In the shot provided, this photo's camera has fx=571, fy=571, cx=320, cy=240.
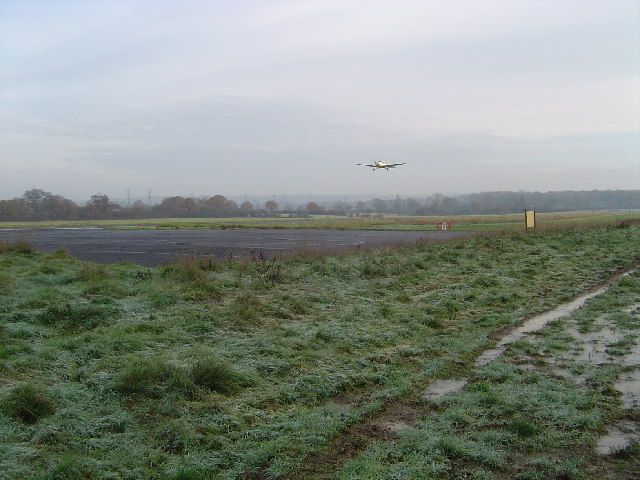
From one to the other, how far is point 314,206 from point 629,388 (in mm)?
117546

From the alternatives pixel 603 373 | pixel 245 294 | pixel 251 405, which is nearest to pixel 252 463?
pixel 251 405

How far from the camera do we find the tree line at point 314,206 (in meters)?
94.9

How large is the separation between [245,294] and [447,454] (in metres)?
8.32

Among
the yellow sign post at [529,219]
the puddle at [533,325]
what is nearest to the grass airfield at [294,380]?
the puddle at [533,325]

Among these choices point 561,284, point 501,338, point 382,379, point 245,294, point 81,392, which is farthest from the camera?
point 561,284

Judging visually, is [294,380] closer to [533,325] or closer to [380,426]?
[380,426]

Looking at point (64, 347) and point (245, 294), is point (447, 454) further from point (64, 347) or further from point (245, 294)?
point (245, 294)

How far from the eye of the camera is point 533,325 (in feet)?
40.3

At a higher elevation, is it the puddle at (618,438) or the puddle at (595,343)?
the puddle at (595,343)

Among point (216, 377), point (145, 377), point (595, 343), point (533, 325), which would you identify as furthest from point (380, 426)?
point (533, 325)

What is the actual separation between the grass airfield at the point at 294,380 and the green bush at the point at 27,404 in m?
0.02

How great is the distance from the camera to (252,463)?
18.3 ft

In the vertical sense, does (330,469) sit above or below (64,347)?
below

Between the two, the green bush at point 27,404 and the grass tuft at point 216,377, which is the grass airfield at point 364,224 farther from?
the green bush at point 27,404
